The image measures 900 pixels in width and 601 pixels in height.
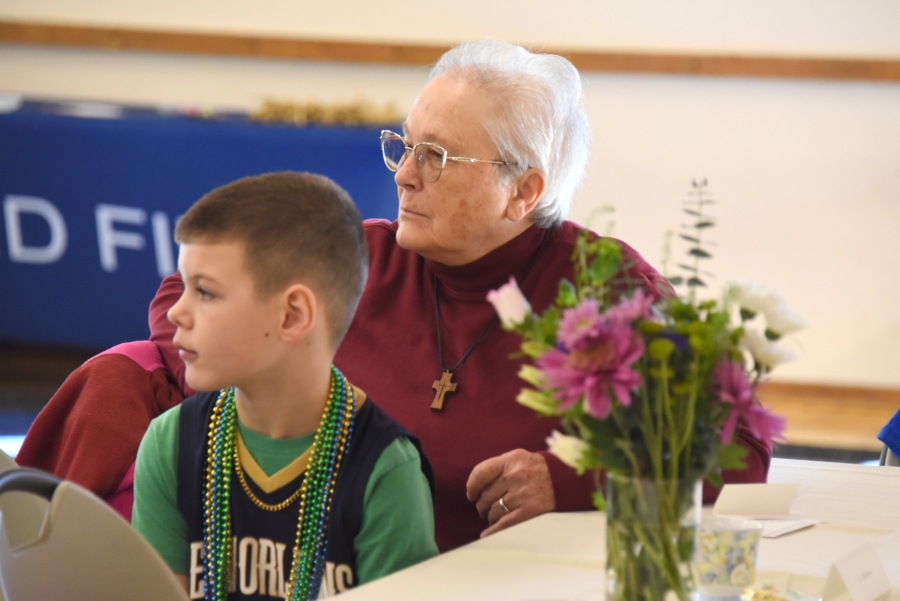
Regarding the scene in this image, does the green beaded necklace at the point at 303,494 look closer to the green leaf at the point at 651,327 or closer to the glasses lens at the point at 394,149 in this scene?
the green leaf at the point at 651,327

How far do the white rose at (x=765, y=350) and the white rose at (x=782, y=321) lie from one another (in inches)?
0.5

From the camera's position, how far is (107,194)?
4695 mm

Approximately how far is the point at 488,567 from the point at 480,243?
768 millimetres

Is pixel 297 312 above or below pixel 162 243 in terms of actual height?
above

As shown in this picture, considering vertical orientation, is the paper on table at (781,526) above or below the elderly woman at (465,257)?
below

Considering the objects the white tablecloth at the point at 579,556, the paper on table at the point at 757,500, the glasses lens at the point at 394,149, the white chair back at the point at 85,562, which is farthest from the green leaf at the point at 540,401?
the glasses lens at the point at 394,149

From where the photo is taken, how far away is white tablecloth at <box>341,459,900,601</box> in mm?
1059

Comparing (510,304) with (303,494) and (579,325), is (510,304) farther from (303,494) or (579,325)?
(303,494)

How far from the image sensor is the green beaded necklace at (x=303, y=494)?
3.82 feet

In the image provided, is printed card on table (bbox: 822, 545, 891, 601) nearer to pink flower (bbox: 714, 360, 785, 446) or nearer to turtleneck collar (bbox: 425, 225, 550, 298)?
pink flower (bbox: 714, 360, 785, 446)

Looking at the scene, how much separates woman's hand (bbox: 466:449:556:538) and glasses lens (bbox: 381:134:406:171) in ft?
2.01

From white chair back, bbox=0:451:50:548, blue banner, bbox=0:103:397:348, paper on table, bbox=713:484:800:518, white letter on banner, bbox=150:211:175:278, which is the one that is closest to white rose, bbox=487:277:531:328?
paper on table, bbox=713:484:800:518

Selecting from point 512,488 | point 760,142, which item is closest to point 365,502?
point 512,488

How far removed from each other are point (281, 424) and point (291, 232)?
0.71 ft
